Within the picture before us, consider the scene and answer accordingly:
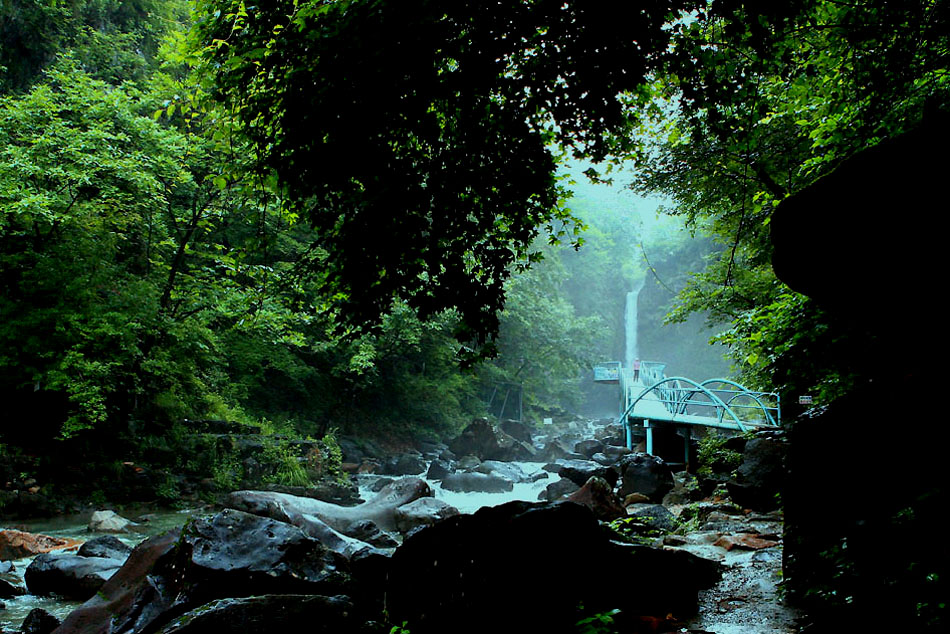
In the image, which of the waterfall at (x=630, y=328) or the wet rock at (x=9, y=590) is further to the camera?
the waterfall at (x=630, y=328)

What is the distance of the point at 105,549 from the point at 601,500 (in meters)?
7.44

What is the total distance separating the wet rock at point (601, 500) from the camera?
9.27m

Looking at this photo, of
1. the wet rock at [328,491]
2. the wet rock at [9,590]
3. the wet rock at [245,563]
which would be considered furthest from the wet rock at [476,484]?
the wet rock at [245,563]

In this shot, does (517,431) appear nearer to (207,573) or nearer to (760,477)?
(760,477)

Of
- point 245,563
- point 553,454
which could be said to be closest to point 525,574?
point 245,563

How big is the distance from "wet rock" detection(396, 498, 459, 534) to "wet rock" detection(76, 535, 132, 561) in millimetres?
4783

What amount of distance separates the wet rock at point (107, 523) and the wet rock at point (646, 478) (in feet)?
34.0

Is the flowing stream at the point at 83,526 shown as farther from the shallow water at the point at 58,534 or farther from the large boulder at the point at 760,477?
the large boulder at the point at 760,477

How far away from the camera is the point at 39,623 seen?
5.55m

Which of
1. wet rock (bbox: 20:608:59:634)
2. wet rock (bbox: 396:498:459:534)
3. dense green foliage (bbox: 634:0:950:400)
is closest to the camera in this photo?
dense green foliage (bbox: 634:0:950:400)

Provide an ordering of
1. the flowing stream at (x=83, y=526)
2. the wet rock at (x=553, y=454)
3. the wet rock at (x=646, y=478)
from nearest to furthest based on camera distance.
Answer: the flowing stream at (x=83, y=526) < the wet rock at (x=646, y=478) < the wet rock at (x=553, y=454)

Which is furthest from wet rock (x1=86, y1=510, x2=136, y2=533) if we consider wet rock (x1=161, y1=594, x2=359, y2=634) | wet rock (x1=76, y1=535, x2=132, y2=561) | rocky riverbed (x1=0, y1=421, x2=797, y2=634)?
wet rock (x1=161, y1=594, x2=359, y2=634)

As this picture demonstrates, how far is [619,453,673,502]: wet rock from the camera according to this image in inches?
522

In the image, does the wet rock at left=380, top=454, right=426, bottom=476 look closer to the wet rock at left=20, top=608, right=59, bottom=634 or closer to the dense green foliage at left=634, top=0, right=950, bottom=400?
the wet rock at left=20, top=608, right=59, bottom=634
